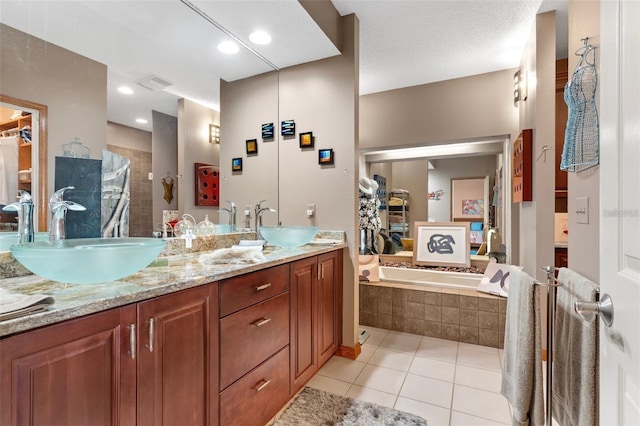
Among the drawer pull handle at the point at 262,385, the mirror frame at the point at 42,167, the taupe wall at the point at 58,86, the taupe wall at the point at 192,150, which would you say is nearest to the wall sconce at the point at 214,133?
the taupe wall at the point at 192,150

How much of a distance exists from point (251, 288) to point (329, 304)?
943 mm

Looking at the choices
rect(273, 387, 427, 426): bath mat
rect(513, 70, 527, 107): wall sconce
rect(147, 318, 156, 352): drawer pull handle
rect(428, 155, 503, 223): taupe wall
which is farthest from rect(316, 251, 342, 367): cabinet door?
rect(513, 70, 527, 107): wall sconce

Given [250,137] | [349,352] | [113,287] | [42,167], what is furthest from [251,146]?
[349,352]

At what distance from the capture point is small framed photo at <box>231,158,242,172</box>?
7.68ft

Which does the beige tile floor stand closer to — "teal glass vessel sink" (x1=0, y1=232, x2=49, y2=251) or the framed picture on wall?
the framed picture on wall

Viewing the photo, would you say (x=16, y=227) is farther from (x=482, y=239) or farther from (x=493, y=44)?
(x=482, y=239)

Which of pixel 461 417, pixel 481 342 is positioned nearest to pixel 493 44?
pixel 481 342

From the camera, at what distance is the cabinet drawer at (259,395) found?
1.31m

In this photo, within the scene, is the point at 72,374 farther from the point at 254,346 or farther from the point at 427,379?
the point at 427,379

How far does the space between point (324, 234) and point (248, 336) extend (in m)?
1.19

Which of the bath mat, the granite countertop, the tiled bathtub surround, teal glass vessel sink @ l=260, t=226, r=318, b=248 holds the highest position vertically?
teal glass vessel sink @ l=260, t=226, r=318, b=248

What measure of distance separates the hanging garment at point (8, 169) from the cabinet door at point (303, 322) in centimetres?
125

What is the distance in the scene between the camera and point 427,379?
207cm

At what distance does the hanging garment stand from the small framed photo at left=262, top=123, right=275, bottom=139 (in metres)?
1.69
